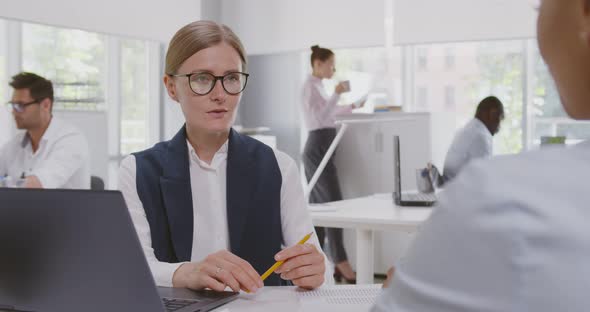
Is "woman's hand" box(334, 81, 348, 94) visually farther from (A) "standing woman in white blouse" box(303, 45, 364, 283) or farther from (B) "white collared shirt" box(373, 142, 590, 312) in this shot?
(B) "white collared shirt" box(373, 142, 590, 312)

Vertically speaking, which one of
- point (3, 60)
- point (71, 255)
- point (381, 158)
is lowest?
point (71, 255)

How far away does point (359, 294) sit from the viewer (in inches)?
51.1

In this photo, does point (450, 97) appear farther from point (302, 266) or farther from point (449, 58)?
point (302, 266)

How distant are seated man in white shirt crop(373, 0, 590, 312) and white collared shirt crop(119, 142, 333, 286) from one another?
1111mm

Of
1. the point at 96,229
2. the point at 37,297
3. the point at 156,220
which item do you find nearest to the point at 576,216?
the point at 96,229

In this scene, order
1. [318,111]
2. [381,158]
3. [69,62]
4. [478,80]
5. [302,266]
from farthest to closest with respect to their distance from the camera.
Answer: [478,80] < [69,62] < [318,111] < [381,158] < [302,266]

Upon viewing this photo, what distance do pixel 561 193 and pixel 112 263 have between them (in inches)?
27.2

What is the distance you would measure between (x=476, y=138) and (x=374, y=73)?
2.68m

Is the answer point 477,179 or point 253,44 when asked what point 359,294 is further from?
point 253,44

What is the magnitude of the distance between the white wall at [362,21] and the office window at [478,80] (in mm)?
889

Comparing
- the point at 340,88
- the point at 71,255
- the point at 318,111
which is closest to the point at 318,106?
the point at 318,111

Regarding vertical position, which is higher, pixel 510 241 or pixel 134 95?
pixel 134 95

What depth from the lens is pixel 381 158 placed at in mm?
4426

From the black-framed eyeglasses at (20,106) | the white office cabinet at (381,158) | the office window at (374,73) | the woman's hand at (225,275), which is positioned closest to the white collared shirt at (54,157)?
the black-framed eyeglasses at (20,106)
